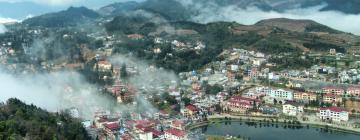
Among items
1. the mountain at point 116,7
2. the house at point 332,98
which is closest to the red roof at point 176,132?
the house at point 332,98

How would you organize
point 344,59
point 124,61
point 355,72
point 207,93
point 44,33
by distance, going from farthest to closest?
1. point 44,33
2. point 124,61
3. point 344,59
4. point 355,72
5. point 207,93

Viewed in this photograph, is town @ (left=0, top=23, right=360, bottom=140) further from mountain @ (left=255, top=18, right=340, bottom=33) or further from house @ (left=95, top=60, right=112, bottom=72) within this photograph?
mountain @ (left=255, top=18, right=340, bottom=33)

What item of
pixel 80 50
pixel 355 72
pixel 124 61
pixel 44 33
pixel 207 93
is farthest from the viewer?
pixel 44 33

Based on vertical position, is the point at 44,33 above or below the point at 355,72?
above

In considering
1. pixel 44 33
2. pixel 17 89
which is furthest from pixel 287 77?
pixel 44 33

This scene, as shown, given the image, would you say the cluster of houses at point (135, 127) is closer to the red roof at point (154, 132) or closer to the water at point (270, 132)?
the red roof at point (154, 132)

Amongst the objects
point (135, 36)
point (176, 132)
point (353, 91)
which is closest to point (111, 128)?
point (176, 132)

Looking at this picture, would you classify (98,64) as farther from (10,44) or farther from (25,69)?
(10,44)
